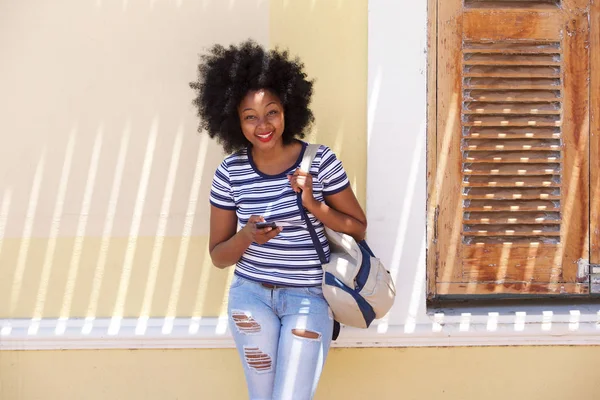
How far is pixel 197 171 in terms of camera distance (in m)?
3.30

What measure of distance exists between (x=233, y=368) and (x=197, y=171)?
977 millimetres

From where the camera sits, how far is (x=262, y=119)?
2.68m

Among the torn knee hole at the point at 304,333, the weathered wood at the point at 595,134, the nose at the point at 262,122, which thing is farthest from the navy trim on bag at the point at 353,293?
the weathered wood at the point at 595,134

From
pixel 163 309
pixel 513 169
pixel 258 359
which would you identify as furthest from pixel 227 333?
pixel 513 169

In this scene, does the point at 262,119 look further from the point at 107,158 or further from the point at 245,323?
the point at 107,158

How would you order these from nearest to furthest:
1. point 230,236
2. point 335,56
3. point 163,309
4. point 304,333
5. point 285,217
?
point 304,333, point 285,217, point 230,236, point 335,56, point 163,309

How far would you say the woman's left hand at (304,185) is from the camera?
2.58m

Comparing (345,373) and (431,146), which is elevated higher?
(431,146)

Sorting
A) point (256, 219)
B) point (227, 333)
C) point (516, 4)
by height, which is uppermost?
point (516, 4)

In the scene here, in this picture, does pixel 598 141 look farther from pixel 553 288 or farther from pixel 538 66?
pixel 553 288

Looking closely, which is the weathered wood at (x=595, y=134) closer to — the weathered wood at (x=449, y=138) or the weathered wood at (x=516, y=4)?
the weathered wood at (x=516, y=4)

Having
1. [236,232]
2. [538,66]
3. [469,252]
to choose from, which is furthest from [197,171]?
[538,66]

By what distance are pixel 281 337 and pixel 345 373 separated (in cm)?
88

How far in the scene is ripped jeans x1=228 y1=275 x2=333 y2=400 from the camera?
8.27 ft
